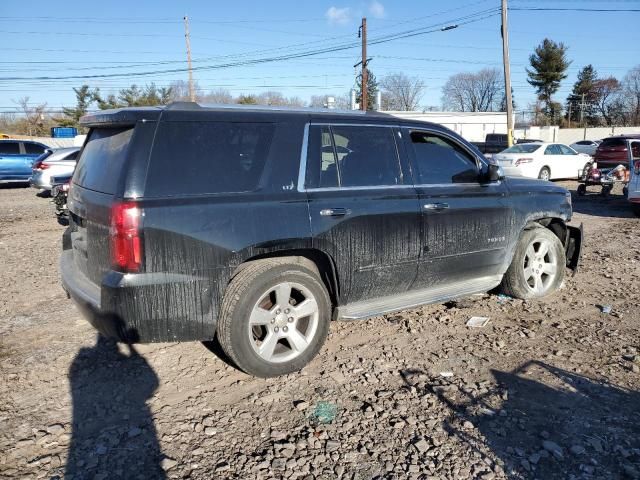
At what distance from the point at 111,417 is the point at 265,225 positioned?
61.3 inches

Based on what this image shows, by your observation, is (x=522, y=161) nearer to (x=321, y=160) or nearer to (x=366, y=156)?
(x=366, y=156)

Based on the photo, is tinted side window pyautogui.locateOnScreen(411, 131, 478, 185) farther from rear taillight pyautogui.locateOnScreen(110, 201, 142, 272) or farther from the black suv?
rear taillight pyautogui.locateOnScreen(110, 201, 142, 272)

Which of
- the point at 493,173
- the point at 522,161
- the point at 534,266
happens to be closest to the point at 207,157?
the point at 493,173

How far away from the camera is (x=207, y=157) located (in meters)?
3.44

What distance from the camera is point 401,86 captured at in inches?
3356

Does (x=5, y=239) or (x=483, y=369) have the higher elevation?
(x=5, y=239)

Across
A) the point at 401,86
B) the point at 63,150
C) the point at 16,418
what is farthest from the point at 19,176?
the point at 401,86

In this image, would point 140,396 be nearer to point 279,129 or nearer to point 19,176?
point 279,129

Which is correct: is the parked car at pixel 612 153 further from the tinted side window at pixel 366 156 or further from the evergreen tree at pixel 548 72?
the evergreen tree at pixel 548 72

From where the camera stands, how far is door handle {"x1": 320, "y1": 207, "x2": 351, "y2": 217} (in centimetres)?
377

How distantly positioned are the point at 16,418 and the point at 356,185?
110 inches

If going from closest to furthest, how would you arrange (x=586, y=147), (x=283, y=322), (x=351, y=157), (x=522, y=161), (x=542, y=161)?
(x=283, y=322)
(x=351, y=157)
(x=522, y=161)
(x=542, y=161)
(x=586, y=147)

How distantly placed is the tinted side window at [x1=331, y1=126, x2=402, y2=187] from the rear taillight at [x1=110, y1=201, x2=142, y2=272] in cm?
157

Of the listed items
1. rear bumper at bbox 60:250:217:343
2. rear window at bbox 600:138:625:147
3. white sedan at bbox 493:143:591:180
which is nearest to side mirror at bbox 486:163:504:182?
rear bumper at bbox 60:250:217:343
